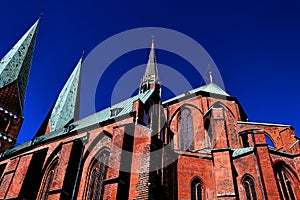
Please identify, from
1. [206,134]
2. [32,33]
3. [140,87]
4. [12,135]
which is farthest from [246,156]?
[32,33]

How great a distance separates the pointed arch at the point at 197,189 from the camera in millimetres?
14836

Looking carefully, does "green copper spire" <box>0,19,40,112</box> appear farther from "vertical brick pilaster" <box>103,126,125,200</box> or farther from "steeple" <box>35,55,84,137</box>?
"vertical brick pilaster" <box>103,126,125,200</box>

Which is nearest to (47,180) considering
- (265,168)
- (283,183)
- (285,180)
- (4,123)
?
(4,123)

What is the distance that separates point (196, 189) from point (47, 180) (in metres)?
9.02

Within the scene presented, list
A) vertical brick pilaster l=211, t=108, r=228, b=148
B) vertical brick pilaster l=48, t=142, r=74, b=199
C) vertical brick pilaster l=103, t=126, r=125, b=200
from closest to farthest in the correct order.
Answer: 1. vertical brick pilaster l=103, t=126, r=125, b=200
2. vertical brick pilaster l=48, t=142, r=74, b=199
3. vertical brick pilaster l=211, t=108, r=228, b=148

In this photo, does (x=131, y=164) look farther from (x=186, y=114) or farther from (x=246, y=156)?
(x=186, y=114)

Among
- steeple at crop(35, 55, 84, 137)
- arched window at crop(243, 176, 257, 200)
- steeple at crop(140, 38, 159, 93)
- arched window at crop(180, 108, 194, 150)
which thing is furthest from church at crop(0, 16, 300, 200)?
steeple at crop(35, 55, 84, 137)

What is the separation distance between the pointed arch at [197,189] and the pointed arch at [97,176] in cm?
494

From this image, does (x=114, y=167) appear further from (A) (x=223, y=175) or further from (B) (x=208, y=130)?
(B) (x=208, y=130)

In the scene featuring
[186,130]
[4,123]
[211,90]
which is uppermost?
[211,90]

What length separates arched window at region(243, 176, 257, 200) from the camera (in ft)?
46.1

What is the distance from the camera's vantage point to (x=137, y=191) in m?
11.3

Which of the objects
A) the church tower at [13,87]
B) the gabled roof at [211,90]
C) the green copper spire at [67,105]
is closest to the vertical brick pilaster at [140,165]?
the gabled roof at [211,90]

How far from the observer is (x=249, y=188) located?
14.4 m
